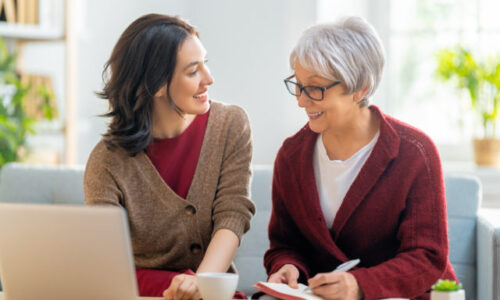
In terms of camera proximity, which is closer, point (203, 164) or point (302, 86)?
point (302, 86)

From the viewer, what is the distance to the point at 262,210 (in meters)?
2.35

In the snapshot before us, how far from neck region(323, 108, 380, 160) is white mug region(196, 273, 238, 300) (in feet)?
1.99

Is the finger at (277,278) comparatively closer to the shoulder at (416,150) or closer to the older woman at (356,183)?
the older woman at (356,183)

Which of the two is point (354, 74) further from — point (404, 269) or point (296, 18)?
point (296, 18)

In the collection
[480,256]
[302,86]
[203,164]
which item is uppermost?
[302,86]

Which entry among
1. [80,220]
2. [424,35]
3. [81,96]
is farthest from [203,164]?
[424,35]

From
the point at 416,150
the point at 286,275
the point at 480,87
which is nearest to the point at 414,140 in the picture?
the point at 416,150

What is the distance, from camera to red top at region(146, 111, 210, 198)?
179cm

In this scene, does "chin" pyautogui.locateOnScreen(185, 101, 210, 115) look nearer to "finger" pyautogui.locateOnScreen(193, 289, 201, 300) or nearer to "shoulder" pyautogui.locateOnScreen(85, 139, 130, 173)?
"shoulder" pyautogui.locateOnScreen(85, 139, 130, 173)

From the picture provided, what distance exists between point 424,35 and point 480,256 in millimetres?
1908

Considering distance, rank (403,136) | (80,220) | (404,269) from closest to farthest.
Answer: (80,220)
(404,269)
(403,136)

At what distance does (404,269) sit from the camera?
5.02 ft

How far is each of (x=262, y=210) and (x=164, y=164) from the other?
64cm

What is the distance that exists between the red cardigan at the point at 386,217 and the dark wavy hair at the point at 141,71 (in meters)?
0.40
